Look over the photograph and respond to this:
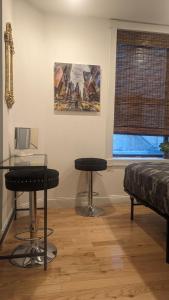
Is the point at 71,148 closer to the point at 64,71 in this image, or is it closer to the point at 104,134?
the point at 104,134

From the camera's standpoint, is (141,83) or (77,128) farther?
(141,83)

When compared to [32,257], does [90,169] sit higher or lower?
higher

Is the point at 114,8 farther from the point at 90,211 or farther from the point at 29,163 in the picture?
the point at 90,211

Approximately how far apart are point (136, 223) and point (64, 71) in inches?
83.4

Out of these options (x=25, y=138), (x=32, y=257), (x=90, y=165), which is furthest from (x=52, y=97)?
(x=32, y=257)

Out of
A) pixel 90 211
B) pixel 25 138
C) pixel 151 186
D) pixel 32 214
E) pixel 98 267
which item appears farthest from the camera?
pixel 90 211

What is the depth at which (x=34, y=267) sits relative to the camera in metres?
1.97

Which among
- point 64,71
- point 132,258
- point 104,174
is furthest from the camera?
point 104,174

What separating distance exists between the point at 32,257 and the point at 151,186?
1.20 m

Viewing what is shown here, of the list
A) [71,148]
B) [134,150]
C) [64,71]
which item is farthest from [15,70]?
[134,150]

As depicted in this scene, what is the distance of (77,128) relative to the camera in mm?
3389

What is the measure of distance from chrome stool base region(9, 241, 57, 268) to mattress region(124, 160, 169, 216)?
0.99 meters

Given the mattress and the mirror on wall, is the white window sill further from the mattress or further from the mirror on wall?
the mirror on wall

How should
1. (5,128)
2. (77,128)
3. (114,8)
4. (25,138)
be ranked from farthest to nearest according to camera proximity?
(77,128)
(114,8)
(25,138)
(5,128)
